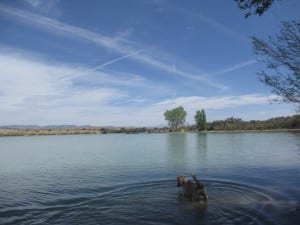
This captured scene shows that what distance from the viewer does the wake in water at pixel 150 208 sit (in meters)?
14.8

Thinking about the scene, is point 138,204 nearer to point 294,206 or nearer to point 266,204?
point 266,204

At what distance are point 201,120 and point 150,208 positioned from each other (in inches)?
6311

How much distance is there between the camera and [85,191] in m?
22.1

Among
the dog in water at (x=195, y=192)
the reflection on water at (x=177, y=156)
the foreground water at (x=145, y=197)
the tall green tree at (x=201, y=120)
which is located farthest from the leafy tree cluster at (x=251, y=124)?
the dog in water at (x=195, y=192)

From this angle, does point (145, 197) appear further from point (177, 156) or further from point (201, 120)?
point (201, 120)

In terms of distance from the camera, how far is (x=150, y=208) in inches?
664

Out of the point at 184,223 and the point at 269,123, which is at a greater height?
the point at 269,123

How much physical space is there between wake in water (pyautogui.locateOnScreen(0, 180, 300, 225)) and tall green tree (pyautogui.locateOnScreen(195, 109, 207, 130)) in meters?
151

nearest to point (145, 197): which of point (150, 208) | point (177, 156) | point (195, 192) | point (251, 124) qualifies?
point (150, 208)

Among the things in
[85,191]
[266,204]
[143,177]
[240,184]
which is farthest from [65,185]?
[266,204]

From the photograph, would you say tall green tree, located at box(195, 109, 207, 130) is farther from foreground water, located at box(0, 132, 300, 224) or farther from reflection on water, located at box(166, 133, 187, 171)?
foreground water, located at box(0, 132, 300, 224)

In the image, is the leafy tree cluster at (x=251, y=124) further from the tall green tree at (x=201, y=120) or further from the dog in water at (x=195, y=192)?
the dog in water at (x=195, y=192)

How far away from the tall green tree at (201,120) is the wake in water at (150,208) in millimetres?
150767

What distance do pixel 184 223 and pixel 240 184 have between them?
1068 cm
